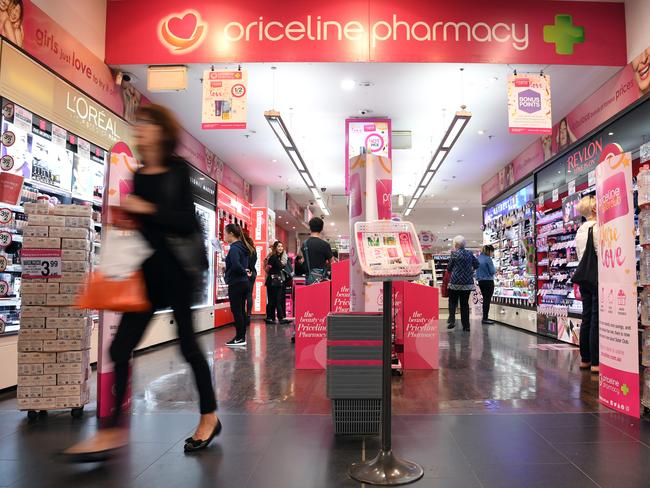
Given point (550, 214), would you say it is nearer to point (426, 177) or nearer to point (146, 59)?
point (426, 177)

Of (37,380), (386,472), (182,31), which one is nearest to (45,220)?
(37,380)

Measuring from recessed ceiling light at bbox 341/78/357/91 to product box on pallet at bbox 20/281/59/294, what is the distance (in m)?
4.43

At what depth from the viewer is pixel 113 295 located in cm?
210

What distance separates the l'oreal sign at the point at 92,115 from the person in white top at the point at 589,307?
4992 millimetres

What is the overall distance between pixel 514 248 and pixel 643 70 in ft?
16.3

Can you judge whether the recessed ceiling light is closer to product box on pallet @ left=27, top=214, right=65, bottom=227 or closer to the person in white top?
the person in white top

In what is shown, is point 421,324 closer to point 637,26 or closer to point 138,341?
point 138,341

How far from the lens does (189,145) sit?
8.21 metres

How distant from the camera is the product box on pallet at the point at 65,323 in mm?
2922

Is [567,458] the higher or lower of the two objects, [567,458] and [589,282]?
the lower

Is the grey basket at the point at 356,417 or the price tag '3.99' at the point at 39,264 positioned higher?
the price tag '3.99' at the point at 39,264

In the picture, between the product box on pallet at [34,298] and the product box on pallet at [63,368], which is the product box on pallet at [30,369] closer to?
the product box on pallet at [63,368]

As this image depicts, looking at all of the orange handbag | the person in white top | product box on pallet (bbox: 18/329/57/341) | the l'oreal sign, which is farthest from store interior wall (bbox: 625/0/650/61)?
product box on pallet (bbox: 18/329/57/341)

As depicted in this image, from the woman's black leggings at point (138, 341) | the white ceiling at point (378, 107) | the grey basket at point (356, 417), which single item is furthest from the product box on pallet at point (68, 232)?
the white ceiling at point (378, 107)
